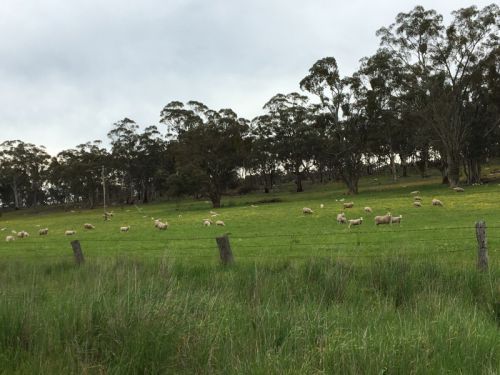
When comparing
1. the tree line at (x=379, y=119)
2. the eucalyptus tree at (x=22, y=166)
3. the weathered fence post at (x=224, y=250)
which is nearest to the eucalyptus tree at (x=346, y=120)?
the tree line at (x=379, y=119)

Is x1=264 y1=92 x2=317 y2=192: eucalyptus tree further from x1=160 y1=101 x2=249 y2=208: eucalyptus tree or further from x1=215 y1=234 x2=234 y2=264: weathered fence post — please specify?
x1=215 y1=234 x2=234 y2=264: weathered fence post

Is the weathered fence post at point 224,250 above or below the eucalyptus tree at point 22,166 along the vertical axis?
below

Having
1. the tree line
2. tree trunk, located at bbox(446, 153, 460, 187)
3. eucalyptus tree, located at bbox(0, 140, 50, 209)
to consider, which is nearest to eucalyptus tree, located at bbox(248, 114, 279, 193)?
the tree line

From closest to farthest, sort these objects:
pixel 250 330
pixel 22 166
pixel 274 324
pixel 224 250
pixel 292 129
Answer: pixel 250 330 → pixel 274 324 → pixel 224 250 → pixel 292 129 → pixel 22 166

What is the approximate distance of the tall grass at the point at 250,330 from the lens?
3.98 meters

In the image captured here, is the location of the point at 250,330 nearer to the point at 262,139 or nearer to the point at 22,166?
the point at 262,139

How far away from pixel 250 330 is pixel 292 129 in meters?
72.1

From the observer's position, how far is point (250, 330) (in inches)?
191

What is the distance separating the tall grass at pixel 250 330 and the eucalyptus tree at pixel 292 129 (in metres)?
66.5

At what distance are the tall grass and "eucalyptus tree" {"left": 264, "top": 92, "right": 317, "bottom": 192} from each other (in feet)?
218

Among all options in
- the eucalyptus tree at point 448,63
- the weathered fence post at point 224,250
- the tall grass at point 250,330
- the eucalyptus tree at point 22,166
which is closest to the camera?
the tall grass at point 250,330

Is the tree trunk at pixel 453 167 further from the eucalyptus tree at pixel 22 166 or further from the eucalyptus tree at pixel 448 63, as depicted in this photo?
the eucalyptus tree at pixel 22 166

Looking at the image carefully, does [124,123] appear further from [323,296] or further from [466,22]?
[323,296]

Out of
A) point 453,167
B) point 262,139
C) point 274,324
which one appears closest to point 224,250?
point 274,324
